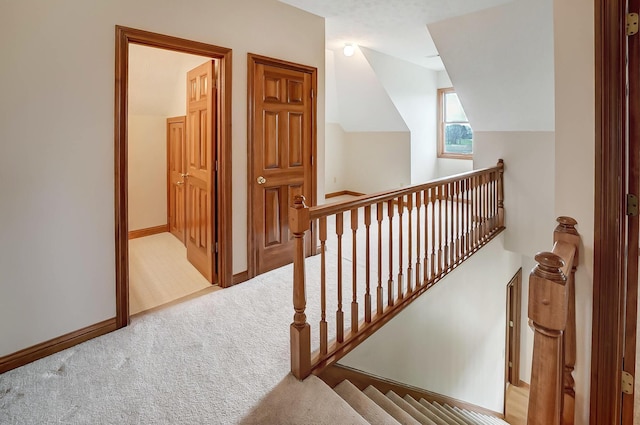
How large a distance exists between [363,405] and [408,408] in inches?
23.0

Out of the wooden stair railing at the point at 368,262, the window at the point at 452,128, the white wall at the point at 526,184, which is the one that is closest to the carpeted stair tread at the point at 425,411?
the wooden stair railing at the point at 368,262

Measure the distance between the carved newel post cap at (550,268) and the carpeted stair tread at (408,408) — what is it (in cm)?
157

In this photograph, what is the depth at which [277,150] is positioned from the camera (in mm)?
3490

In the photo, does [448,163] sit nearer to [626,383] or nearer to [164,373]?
[626,383]

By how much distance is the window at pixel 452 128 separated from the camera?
6.63 m

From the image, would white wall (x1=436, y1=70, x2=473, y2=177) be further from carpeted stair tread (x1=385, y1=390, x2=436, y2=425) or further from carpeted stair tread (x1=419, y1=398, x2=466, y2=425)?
carpeted stair tread (x1=385, y1=390, x2=436, y2=425)

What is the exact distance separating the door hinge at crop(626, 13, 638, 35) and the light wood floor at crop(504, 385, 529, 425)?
16.9 ft

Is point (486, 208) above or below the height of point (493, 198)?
below

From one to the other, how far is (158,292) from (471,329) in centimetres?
314

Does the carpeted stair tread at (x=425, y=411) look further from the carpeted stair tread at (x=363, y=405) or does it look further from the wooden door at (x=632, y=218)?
the wooden door at (x=632, y=218)

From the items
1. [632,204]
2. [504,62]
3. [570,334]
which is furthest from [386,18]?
[570,334]

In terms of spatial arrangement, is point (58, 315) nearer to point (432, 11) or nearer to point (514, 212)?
point (432, 11)

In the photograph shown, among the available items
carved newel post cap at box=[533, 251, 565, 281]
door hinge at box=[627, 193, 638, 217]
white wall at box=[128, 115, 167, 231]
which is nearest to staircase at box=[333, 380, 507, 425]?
carved newel post cap at box=[533, 251, 565, 281]

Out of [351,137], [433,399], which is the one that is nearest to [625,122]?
[433,399]
